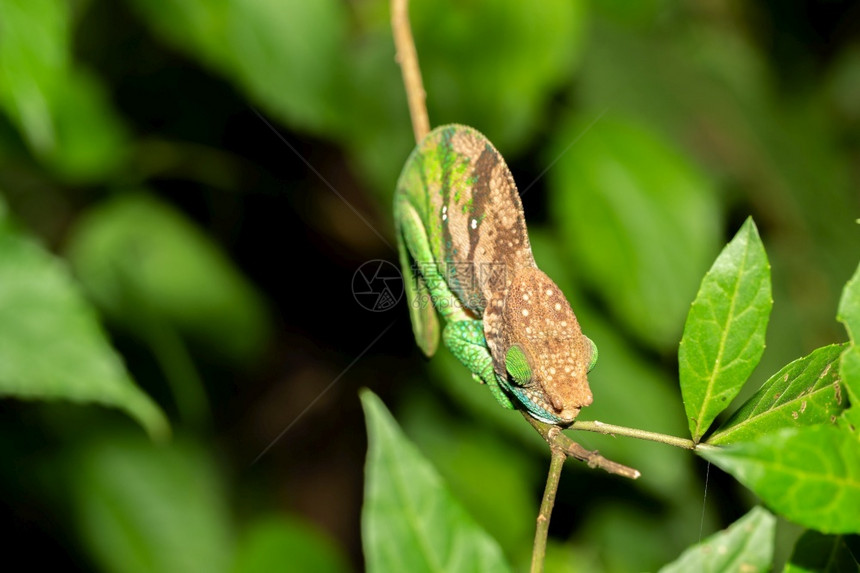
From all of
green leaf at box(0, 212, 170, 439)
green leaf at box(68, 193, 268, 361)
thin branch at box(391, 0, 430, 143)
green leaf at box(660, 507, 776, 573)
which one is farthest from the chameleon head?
green leaf at box(68, 193, 268, 361)

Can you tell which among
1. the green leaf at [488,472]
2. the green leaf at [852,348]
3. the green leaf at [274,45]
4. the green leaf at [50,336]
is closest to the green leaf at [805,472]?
the green leaf at [852,348]

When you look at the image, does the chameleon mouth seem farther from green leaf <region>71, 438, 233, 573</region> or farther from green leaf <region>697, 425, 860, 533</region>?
green leaf <region>71, 438, 233, 573</region>

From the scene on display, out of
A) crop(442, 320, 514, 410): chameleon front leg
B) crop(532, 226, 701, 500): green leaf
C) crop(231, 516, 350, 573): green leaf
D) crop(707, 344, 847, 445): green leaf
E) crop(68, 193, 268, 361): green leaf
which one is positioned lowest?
crop(231, 516, 350, 573): green leaf

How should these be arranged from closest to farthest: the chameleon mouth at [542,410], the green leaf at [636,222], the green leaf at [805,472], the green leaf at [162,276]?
the green leaf at [805,472], the chameleon mouth at [542,410], the green leaf at [636,222], the green leaf at [162,276]

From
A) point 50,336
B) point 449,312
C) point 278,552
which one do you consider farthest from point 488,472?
point 50,336

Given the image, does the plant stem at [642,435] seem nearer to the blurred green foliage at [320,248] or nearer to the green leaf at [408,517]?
the green leaf at [408,517]

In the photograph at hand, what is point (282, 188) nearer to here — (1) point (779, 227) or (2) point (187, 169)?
(2) point (187, 169)

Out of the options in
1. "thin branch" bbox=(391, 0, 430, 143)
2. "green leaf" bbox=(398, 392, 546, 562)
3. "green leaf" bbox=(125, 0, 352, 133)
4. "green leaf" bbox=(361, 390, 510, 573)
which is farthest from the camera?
"green leaf" bbox=(398, 392, 546, 562)
